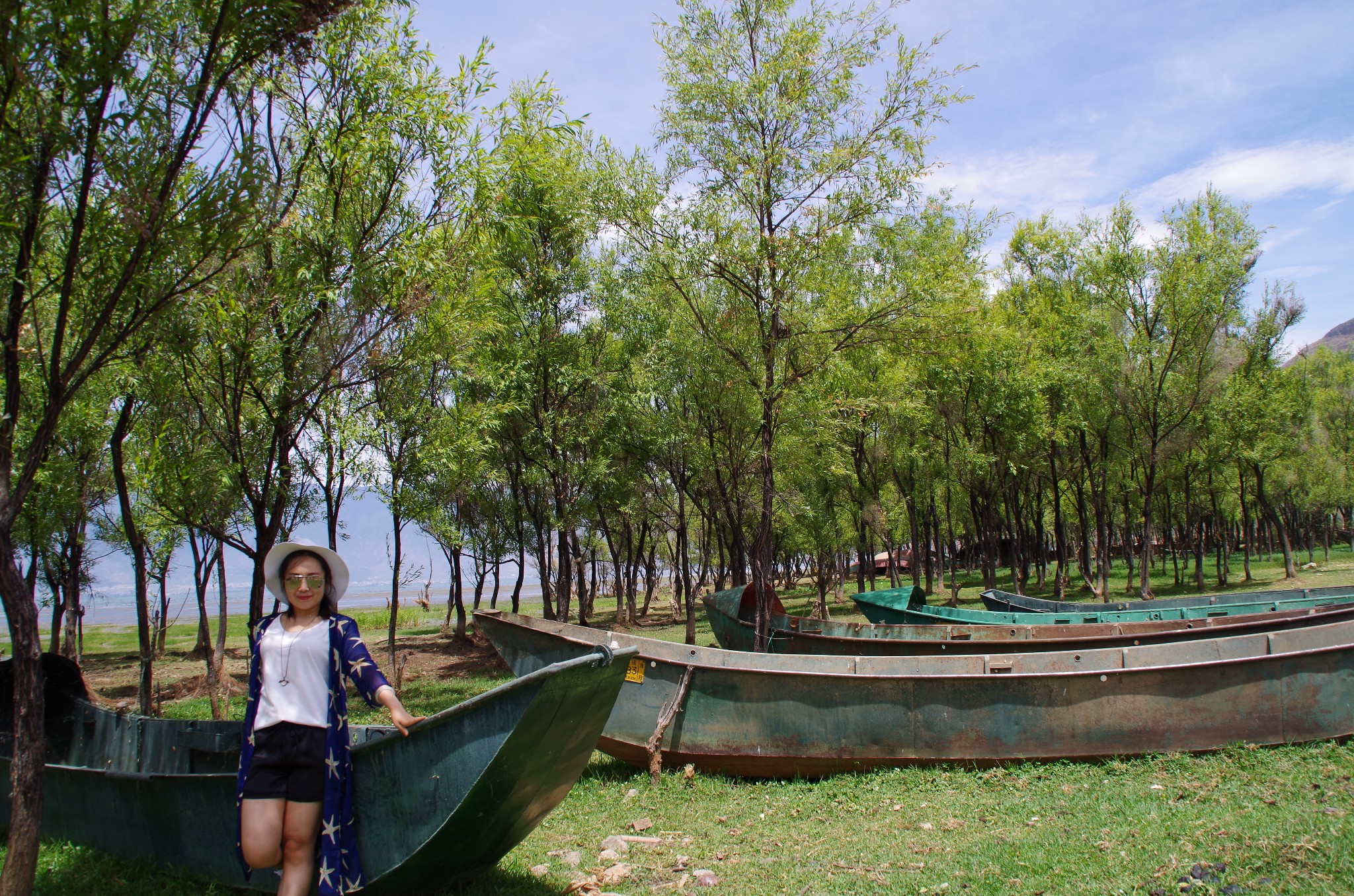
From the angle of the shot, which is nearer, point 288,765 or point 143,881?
point 288,765

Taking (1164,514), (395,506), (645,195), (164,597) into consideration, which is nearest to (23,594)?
(395,506)

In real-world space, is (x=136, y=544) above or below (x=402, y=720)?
above

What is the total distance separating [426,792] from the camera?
452cm

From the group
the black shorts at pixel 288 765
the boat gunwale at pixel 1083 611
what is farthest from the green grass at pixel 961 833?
the boat gunwale at pixel 1083 611

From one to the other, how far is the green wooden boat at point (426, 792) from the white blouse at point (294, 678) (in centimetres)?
67

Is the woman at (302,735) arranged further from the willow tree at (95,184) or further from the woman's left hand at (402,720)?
the willow tree at (95,184)

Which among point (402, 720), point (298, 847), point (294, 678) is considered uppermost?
point (294, 678)

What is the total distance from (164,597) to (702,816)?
16309 millimetres

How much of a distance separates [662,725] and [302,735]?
4.60 m

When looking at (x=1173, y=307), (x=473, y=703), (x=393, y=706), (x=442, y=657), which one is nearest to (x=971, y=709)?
(x=473, y=703)

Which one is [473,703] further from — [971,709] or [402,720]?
[971,709]

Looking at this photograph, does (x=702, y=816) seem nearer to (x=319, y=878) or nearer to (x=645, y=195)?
(x=319, y=878)

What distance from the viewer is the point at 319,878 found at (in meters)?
4.03

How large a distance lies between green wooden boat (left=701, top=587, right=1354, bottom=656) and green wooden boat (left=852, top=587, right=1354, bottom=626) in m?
1.05
